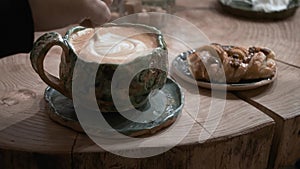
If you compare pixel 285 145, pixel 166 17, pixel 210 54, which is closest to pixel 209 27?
pixel 166 17

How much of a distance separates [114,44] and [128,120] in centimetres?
10

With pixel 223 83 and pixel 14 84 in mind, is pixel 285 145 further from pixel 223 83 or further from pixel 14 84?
pixel 14 84

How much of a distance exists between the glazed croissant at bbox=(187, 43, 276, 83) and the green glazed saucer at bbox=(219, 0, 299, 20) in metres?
0.28

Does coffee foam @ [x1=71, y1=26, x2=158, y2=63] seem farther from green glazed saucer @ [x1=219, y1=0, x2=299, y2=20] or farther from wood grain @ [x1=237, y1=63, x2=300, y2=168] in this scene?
green glazed saucer @ [x1=219, y1=0, x2=299, y2=20]

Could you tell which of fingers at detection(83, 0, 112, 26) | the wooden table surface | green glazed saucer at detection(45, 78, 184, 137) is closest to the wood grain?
the wooden table surface

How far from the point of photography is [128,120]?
58 centimetres

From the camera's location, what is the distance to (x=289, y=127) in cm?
64

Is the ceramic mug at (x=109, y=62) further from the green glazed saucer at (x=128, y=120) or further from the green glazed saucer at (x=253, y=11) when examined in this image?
the green glazed saucer at (x=253, y=11)

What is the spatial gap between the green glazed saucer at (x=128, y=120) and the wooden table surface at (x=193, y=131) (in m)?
0.01

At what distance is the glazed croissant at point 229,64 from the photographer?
696 mm

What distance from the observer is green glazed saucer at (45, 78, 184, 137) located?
22.4 inches

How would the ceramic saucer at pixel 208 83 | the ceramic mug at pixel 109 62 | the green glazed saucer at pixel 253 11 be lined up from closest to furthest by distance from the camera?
1. the ceramic mug at pixel 109 62
2. the ceramic saucer at pixel 208 83
3. the green glazed saucer at pixel 253 11

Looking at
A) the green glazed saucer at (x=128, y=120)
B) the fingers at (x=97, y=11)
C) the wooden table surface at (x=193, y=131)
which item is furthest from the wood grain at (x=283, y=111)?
the fingers at (x=97, y=11)

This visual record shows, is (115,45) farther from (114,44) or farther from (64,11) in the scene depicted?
(64,11)
